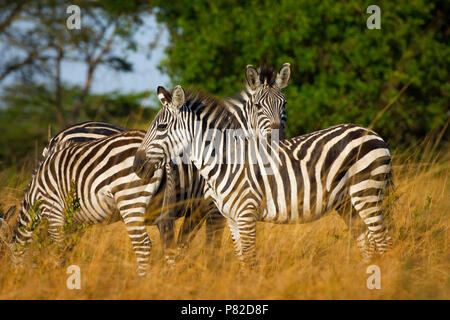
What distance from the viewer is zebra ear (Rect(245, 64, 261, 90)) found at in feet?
20.2

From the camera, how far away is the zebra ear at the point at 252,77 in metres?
6.15

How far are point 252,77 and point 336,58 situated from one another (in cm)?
691

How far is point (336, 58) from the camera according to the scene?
1252cm

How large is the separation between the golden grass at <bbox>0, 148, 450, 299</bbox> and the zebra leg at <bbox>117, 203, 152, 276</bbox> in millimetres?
117

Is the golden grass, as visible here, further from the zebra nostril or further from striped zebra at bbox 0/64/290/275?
the zebra nostril

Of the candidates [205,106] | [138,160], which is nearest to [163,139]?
[138,160]

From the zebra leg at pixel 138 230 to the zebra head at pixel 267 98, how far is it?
176 centimetres

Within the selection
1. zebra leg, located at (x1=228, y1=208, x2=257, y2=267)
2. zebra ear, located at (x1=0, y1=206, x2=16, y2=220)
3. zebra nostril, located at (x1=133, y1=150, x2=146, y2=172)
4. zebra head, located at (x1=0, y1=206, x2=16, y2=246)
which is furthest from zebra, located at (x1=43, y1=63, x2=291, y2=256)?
zebra head, located at (x1=0, y1=206, x2=16, y2=246)

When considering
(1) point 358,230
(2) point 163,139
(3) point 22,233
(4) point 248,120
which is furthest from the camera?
(4) point 248,120

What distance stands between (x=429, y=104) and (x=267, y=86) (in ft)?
27.9

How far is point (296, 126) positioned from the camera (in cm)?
1269

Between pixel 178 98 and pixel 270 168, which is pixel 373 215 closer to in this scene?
pixel 270 168

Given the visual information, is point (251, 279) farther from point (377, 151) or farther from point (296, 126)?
point (296, 126)
